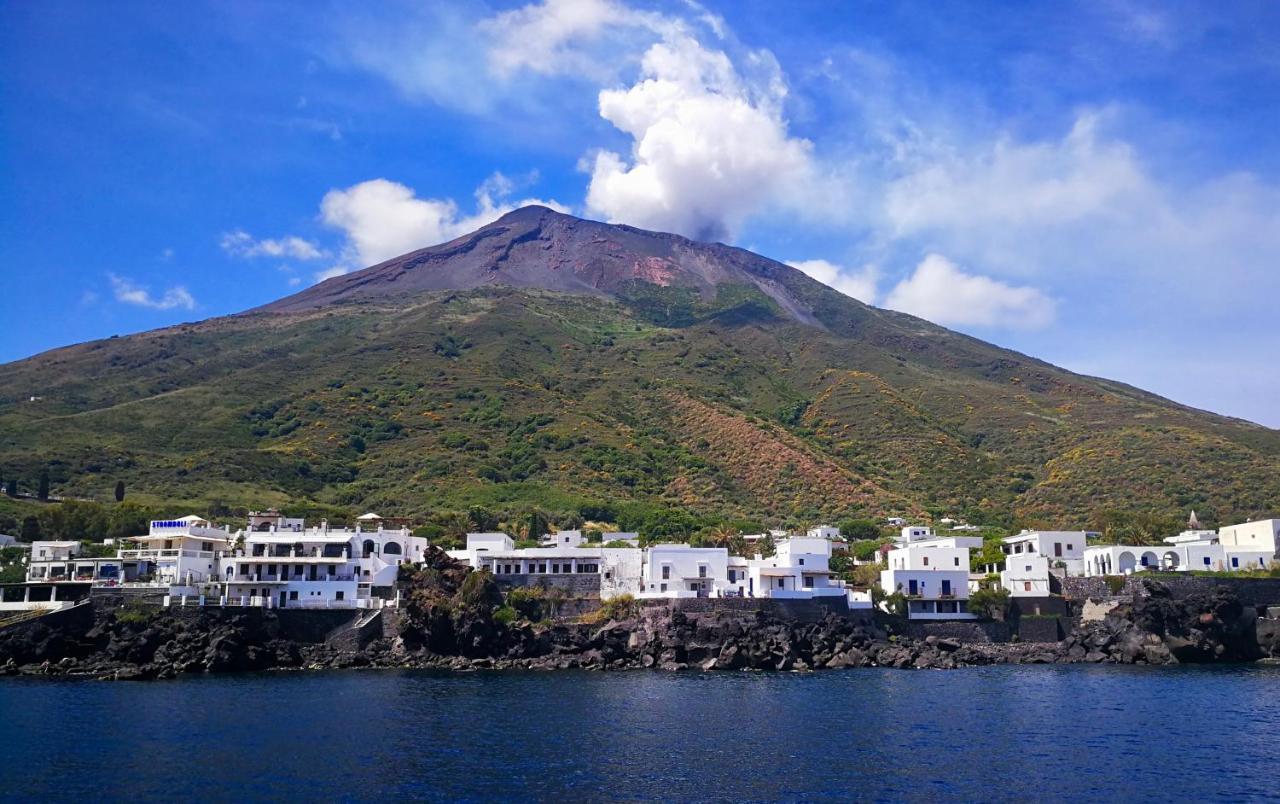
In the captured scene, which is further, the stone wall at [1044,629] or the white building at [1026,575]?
the white building at [1026,575]

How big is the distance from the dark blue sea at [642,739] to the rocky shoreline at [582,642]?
5.52 metres

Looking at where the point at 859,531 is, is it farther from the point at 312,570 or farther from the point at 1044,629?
the point at 312,570

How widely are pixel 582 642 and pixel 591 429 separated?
2684 inches

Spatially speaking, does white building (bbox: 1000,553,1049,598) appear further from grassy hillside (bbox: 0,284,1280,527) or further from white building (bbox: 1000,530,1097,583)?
grassy hillside (bbox: 0,284,1280,527)

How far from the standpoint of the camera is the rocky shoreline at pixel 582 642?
191 feet

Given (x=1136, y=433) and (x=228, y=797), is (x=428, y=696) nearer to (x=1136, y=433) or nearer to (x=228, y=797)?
(x=228, y=797)

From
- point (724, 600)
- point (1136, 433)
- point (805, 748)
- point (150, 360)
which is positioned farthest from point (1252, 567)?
point (150, 360)

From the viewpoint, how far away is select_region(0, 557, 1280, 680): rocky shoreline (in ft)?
191

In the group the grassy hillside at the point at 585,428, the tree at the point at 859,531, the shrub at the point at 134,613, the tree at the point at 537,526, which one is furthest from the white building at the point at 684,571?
the grassy hillside at the point at 585,428

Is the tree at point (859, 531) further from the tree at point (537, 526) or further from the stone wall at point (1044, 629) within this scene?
the tree at point (537, 526)

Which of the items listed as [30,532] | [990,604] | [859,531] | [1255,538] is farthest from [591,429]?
[1255,538]

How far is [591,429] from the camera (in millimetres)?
130125

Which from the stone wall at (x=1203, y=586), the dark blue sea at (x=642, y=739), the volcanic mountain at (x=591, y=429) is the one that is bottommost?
the dark blue sea at (x=642, y=739)

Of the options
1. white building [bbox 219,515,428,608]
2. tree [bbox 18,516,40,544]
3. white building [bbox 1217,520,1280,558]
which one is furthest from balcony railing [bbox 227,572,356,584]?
white building [bbox 1217,520,1280,558]
